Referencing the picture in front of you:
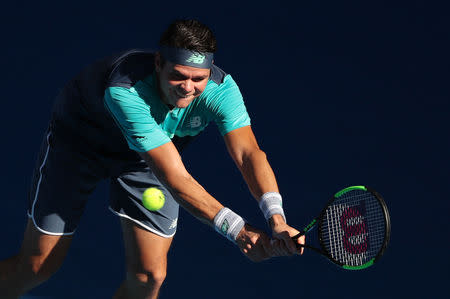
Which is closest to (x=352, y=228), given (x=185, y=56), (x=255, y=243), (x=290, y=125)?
(x=255, y=243)

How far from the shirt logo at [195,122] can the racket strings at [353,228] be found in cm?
62

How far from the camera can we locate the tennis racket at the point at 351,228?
253cm

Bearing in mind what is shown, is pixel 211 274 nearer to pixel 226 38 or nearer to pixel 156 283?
pixel 156 283

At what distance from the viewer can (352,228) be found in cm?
258

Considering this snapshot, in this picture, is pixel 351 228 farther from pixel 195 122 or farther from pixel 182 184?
pixel 195 122

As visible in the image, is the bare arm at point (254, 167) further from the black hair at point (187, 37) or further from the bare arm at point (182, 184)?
the black hair at point (187, 37)

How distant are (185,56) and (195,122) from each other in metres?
0.40

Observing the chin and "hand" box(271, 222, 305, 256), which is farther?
the chin

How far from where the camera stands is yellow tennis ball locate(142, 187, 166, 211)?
2961mm

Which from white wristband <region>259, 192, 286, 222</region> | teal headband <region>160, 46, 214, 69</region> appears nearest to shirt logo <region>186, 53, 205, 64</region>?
teal headband <region>160, 46, 214, 69</region>

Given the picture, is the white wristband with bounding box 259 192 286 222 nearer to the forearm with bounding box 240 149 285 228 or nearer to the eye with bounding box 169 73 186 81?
the forearm with bounding box 240 149 285 228

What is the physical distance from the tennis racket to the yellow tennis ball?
0.71 m

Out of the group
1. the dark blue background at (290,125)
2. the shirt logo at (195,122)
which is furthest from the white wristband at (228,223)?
the dark blue background at (290,125)

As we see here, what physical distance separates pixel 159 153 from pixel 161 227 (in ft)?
1.95
